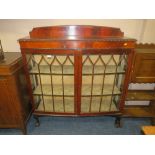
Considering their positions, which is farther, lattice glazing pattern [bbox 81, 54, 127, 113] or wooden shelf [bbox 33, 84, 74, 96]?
wooden shelf [bbox 33, 84, 74, 96]

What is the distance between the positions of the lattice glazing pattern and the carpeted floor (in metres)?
0.27

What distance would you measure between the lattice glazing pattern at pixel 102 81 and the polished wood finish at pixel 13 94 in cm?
67

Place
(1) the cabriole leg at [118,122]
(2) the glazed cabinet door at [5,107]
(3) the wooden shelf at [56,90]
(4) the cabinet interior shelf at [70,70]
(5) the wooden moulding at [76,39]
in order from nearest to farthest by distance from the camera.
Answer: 1. (5) the wooden moulding at [76,39]
2. (2) the glazed cabinet door at [5,107]
3. (4) the cabinet interior shelf at [70,70]
4. (3) the wooden shelf at [56,90]
5. (1) the cabriole leg at [118,122]

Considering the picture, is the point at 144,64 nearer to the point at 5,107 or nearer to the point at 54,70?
the point at 54,70

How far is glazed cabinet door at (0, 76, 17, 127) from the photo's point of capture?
1355 mm

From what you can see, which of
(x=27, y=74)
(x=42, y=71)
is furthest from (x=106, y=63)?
(x=27, y=74)

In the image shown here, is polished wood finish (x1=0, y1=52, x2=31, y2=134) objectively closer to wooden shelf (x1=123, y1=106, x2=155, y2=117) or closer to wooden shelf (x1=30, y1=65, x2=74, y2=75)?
wooden shelf (x1=30, y1=65, x2=74, y2=75)

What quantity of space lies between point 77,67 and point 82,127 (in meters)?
0.84

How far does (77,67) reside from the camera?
4.47ft

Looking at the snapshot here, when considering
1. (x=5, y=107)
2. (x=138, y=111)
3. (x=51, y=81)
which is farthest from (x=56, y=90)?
(x=138, y=111)

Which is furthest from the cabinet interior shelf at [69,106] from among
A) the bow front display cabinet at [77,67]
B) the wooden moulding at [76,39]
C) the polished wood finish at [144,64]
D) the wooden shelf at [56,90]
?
the wooden moulding at [76,39]

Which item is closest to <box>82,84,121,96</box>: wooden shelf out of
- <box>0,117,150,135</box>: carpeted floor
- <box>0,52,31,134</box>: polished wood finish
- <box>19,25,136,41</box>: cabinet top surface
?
<box>0,117,150,135</box>: carpeted floor
